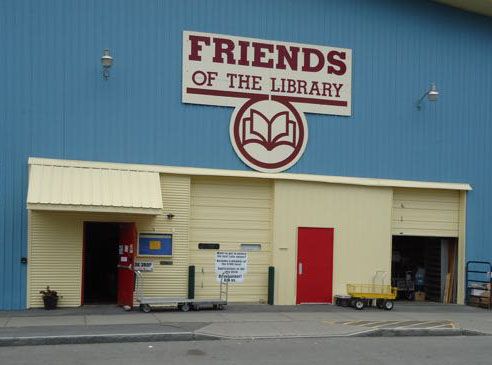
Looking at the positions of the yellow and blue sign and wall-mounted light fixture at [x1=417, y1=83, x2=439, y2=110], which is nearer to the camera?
the yellow and blue sign

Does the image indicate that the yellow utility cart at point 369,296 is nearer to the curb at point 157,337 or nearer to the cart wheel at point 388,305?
the cart wheel at point 388,305

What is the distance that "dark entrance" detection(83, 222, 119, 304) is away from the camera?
1927 centimetres

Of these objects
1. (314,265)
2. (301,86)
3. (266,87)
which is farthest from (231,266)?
(301,86)

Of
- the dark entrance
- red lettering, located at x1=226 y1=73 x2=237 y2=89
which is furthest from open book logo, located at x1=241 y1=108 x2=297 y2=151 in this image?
the dark entrance

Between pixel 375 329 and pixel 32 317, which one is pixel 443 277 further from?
pixel 32 317

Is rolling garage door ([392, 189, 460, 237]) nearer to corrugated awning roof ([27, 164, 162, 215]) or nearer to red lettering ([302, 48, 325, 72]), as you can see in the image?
red lettering ([302, 48, 325, 72])

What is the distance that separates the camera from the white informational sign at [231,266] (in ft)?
58.2

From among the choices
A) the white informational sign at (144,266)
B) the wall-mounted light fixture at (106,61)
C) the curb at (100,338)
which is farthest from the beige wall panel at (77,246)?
the curb at (100,338)

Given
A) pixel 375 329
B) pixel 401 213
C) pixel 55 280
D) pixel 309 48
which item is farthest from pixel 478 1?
pixel 55 280

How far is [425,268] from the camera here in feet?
71.2

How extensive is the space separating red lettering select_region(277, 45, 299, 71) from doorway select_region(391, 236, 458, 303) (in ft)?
23.8

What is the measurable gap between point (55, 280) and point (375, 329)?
756 centimetres

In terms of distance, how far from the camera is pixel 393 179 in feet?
62.9

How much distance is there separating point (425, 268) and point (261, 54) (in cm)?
893
